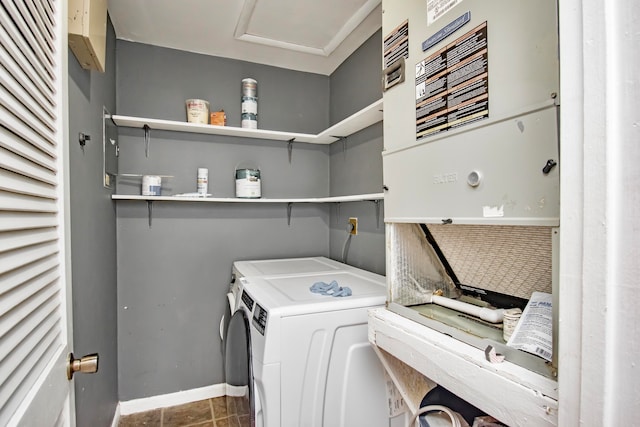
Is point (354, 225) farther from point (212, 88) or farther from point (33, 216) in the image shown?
point (33, 216)

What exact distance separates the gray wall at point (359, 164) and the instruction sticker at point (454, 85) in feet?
3.61

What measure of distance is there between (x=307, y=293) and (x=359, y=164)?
115 centimetres

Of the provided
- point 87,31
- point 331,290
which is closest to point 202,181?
point 87,31

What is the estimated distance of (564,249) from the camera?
531 mm

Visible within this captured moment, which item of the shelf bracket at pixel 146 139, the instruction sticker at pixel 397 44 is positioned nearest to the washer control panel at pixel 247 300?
the instruction sticker at pixel 397 44

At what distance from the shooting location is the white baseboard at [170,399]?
2217 millimetres

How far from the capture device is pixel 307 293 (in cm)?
154

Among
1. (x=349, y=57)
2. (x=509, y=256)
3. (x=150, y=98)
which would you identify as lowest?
(x=509, y=256)

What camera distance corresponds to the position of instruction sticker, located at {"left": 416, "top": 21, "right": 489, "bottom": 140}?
31.9 inches

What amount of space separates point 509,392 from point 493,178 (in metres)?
0.48

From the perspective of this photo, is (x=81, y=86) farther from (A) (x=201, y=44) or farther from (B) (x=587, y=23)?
(B) (x=587, y=23)

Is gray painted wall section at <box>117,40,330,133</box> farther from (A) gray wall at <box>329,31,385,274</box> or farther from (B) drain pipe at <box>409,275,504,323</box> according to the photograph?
(B) drain pipe at <box>409,275,504,323</box>

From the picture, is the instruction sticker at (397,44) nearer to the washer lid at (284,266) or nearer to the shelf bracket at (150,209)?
the washer lid at (284,266)

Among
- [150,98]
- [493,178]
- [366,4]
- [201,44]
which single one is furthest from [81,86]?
[493,178]
